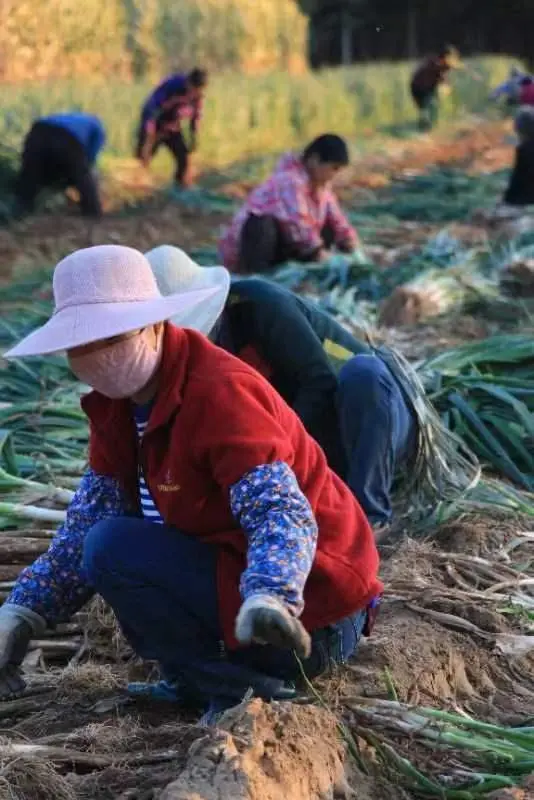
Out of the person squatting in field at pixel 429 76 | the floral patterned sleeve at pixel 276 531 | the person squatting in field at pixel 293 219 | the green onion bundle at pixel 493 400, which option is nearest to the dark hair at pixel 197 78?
the person squatting in field at pixel 293 219

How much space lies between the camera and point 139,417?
2.19 m

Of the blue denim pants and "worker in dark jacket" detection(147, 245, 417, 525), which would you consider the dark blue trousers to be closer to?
"worker in dark jacket" detection(147, 245, 417, 525)

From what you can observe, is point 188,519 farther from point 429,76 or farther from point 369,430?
point 429,76

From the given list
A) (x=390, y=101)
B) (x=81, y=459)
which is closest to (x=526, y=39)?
(x=390, y=101)

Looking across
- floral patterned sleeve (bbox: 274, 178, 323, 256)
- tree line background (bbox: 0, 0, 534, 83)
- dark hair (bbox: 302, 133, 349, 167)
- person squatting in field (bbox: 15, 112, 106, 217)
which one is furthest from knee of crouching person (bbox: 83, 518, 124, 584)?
tree line background (bbox: 0, 0, 534, 83)

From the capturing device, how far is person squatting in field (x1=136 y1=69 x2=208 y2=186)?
11.5 m

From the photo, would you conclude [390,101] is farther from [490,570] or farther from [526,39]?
[490,570]

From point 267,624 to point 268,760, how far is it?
0.25m

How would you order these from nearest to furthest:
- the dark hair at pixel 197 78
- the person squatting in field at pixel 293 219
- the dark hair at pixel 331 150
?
the dark hair at pixel 331 150 → the person squatting in field at pixel 293 219 → the dark hair at pixel 197 78

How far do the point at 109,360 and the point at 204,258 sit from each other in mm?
5981

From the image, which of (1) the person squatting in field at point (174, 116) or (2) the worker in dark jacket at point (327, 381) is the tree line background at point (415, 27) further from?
(2) the worker in dark jacket at point (327, 381)

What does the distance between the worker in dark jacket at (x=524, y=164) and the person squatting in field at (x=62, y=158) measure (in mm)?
3228

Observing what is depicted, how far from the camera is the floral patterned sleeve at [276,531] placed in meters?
1.86

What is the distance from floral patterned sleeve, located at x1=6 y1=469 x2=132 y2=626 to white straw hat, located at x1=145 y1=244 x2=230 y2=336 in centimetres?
60
